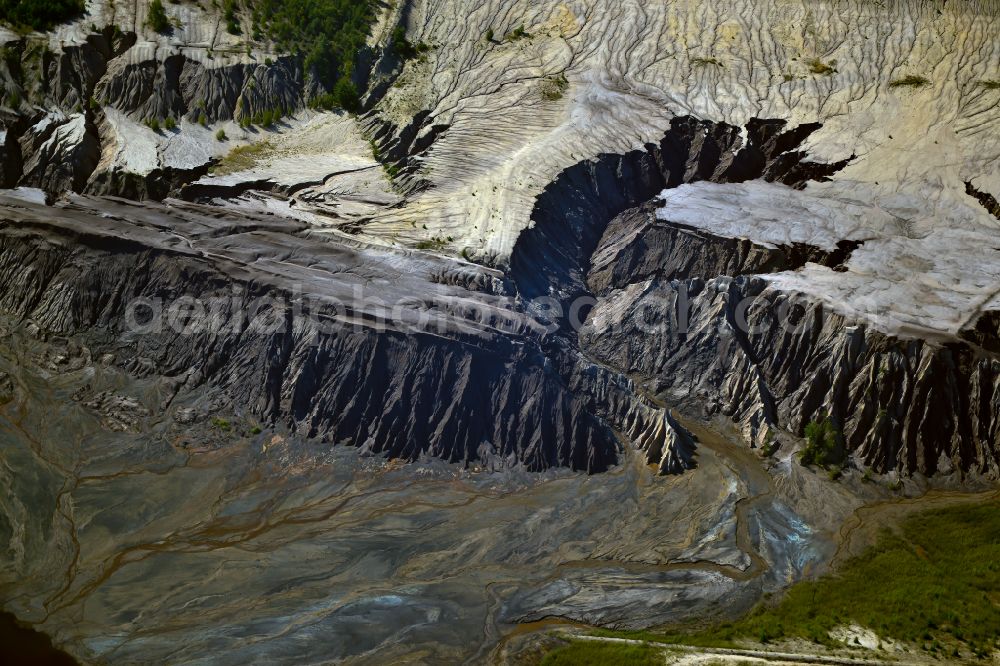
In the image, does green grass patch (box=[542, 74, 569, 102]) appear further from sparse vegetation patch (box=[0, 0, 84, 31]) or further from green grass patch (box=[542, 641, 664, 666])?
green grass patch (box=[542, 641, 664, 666])

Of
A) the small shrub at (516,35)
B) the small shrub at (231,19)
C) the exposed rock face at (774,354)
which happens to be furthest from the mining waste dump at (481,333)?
the small shrub at (516,35)

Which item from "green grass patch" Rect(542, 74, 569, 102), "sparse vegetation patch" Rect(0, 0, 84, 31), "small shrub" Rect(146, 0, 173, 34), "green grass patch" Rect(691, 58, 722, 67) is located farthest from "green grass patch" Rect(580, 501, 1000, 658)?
"sparse vegetation patch" Rect(0, 0, 84, 31)

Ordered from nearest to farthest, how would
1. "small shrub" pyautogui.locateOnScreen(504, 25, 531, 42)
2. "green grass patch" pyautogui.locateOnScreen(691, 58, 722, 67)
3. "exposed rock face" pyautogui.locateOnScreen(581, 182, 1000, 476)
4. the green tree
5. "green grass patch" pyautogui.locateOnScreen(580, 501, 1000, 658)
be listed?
"green grass patch" pyautogui.locateOnScreen(580, 501, 1000, 658)
"exposed rock face" pyautogui.locateOnScreen(581, 182, 1000, 476)
"green grass patch" pyautogui.locateOnScreen(691, 58, 722, 67)
the green tree
"small shrub" pyautogui.locateOnScreen(504, 25, 531, 42)

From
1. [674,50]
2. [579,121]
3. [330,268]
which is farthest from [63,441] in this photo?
[674,50]

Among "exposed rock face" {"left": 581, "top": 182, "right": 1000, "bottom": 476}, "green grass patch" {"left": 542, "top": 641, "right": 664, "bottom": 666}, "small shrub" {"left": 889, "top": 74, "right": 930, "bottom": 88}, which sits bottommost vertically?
"green grass patch" {"left": 542, "top": 641, "right": 664, "bottom": 666}

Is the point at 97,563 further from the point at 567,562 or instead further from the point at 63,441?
the point at 567,562

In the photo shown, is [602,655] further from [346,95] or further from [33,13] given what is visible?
[33,13]

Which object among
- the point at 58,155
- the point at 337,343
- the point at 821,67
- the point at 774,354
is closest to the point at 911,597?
the point at 774,354
